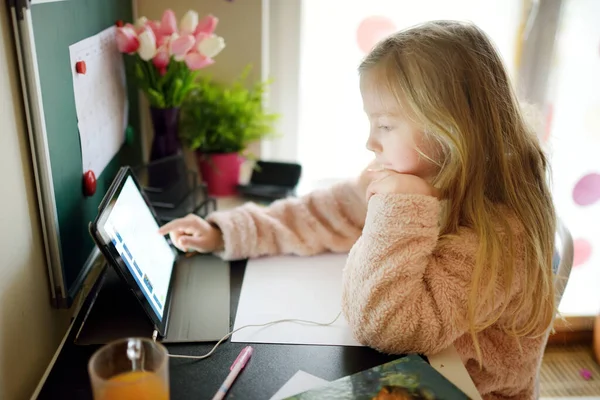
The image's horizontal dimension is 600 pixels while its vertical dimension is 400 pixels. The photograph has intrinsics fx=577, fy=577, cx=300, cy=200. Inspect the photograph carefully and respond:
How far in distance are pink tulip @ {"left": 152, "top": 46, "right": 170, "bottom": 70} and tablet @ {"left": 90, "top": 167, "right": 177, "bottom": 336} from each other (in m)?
0.33

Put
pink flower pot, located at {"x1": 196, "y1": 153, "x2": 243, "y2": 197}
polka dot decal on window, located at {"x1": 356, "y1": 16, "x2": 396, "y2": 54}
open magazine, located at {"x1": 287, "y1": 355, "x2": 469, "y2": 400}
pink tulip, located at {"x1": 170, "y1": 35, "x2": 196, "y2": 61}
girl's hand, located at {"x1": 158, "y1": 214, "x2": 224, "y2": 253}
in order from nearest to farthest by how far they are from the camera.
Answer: open magazine, located at {"x1": 287, "y1": 355, "x2": 469, "y2": 400} → girl's hand, located at {"x1": 158, "y1": 214, "x2": 224, "y2": 253} → pink tulip, located at {"x1": 170, "y1": 35, "x2": 196, "y2": 61} → pink flower pot, located at {"x1": 196, "y1": 153, "x2": 243, "y2": 197} → polka dot decal on window, located at {"x1": 356, "y1": 16, "x2": 396, "y2": 54}

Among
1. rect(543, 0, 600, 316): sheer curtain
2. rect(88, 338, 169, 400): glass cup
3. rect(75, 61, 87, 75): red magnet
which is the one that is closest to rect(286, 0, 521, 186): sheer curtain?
rect(543, 0, 600, 316): sheer curtain

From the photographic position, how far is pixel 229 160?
1.48m

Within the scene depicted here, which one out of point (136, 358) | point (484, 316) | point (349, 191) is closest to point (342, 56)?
point (349, 191)

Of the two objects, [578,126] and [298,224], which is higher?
[578,126]

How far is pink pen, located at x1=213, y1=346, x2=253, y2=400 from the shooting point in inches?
29.3

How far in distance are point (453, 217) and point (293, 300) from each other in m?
0.31

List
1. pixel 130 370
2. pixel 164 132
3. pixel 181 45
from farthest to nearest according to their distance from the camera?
pixel 164 132 < pixel 181 45 < pixel 130 370

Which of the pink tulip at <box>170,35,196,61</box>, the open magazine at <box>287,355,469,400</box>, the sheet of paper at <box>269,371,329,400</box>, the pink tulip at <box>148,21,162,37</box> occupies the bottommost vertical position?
the sheet of paper at <box>269,371,329,400</box>

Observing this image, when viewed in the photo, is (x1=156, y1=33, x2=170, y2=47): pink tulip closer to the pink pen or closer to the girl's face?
the girl's face

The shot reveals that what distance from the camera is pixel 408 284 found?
83cm

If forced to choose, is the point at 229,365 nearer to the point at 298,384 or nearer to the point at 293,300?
the point at 298,384

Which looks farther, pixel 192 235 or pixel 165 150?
pixel 165 150

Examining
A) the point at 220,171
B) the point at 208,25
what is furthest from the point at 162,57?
the point at 220,171
